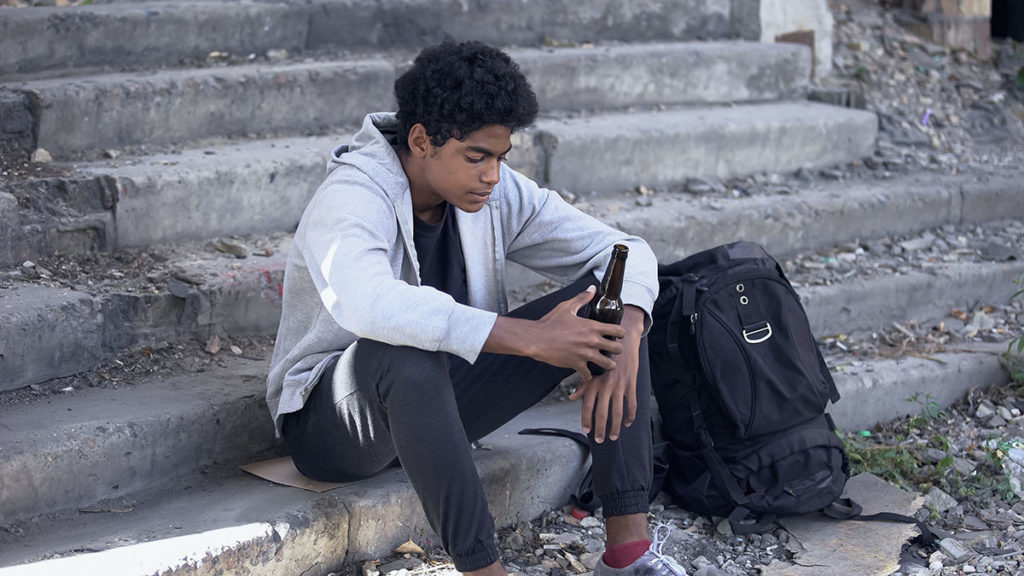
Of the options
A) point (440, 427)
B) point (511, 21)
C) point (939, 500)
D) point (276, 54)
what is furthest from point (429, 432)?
point (511, 21)

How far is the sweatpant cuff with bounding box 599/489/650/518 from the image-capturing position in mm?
2709

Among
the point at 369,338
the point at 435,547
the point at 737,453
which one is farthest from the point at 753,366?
the point at 369,338

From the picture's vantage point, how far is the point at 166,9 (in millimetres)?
4312

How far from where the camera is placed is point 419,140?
8.74ft

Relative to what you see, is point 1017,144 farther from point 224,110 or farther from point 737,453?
point 224,110

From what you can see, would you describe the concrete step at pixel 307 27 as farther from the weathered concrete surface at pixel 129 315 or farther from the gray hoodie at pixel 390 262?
the gray hoodie at pixel 390 262

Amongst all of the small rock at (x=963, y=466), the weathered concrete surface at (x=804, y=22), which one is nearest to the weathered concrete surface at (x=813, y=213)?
the weathered concrete surface at (x=804, y=22)

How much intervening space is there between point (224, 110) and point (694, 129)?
83.0 inches

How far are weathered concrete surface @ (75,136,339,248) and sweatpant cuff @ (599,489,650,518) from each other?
5.79 feet

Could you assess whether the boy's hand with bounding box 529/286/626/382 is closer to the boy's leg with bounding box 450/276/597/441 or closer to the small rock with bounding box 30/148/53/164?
the boy's leg with bounding box 450/276/597/441

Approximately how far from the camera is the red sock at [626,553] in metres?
2.70

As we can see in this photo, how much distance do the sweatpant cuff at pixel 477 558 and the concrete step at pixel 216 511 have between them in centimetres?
47

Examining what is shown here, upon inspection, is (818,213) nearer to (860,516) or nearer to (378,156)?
(860,516)

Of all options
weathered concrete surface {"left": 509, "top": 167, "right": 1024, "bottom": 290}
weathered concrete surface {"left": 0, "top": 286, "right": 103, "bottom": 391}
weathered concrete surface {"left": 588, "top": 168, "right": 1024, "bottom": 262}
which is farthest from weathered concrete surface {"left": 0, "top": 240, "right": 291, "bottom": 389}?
weathered concrete surface {"left": 588, "top": 168, "right": 1024, "bottom": 262}
